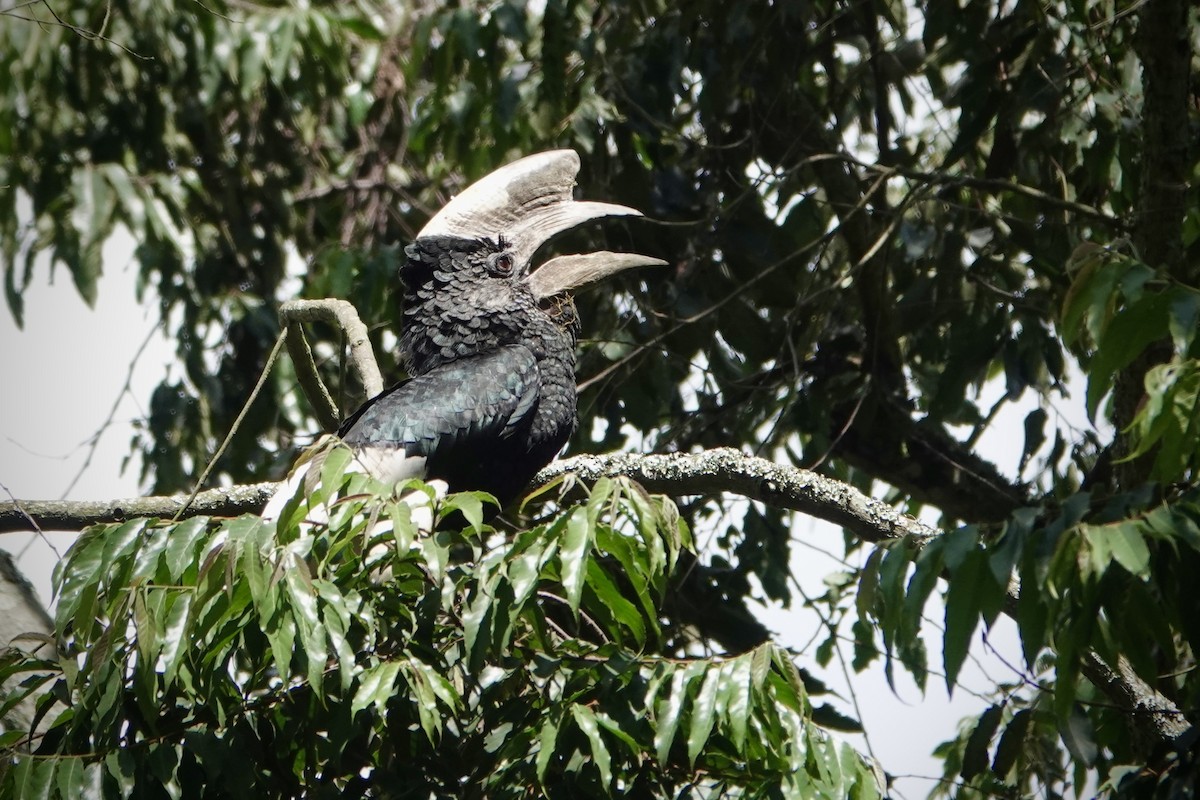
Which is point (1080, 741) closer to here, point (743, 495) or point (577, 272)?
point (743, 495)

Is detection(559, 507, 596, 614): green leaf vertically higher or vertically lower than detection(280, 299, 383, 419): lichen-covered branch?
lower

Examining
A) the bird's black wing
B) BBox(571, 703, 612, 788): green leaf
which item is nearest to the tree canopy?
BBox(571, 703, 612, 788): green leaf

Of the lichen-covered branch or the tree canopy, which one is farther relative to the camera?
the lichen-covered branch

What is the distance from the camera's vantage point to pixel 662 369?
3.28 m

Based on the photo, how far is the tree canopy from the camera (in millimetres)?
1604

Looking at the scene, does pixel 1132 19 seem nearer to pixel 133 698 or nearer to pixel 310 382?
pixel 310 382

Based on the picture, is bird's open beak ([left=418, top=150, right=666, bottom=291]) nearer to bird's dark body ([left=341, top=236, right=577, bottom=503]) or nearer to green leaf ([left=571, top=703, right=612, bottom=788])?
bird's dark body ([left=341, top=236, right=577, bottom=503])

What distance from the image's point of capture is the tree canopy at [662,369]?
1.60m

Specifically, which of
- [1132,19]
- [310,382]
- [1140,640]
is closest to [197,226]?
[310,382]

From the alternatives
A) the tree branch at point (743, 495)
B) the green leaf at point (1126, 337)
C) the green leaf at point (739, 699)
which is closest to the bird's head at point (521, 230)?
the tree branch at point (743, 495)

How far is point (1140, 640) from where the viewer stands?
5.19 ft

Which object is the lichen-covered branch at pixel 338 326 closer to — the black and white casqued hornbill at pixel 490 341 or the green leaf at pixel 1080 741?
the black and white casqued hornbill at pixel 490 341

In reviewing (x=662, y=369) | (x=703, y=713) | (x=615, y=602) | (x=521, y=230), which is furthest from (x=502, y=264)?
(x=703, y=713)

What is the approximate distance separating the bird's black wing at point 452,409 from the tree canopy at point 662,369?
1.10ft
